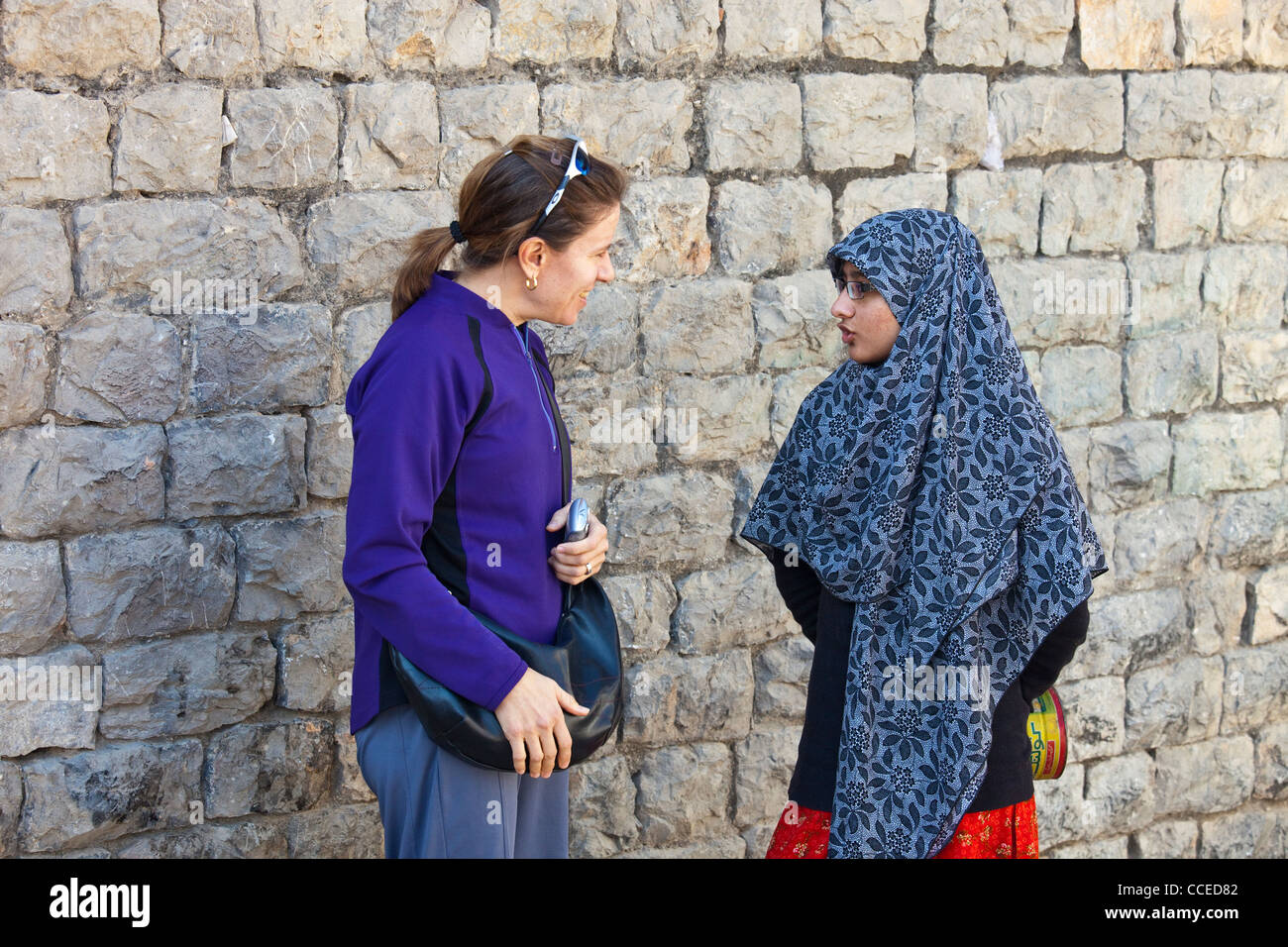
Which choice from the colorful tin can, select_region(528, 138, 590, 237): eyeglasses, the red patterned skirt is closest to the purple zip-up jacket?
select_region(528, 138, 590, 237): eyeglasses

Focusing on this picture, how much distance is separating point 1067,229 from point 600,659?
2.74 metres

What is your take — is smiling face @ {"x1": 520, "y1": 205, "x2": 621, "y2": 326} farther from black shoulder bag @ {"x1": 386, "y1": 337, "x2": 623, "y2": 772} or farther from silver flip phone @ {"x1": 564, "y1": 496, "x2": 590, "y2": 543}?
silver flip phone @ {"x1": 564, "y1": 496, "x2": 590, "y2": 543}

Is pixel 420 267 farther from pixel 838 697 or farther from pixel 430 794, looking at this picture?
pixel 838 697

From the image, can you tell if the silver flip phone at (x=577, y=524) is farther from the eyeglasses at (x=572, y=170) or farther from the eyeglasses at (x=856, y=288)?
the eyeglasses at (x=856, y=288)

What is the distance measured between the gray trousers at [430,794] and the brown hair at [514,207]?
2.68ft

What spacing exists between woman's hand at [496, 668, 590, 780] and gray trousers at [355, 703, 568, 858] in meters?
0.09

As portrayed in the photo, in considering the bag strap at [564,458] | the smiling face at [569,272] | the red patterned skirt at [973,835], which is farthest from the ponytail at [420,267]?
the red patterned skirt at [973,835]

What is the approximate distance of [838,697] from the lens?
2752 mm

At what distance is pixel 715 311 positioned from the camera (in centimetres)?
372

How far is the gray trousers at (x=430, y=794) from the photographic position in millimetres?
2189

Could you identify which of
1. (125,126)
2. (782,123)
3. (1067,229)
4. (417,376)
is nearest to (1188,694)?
(1067,229)

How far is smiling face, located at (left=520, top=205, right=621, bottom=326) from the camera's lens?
2342mm
